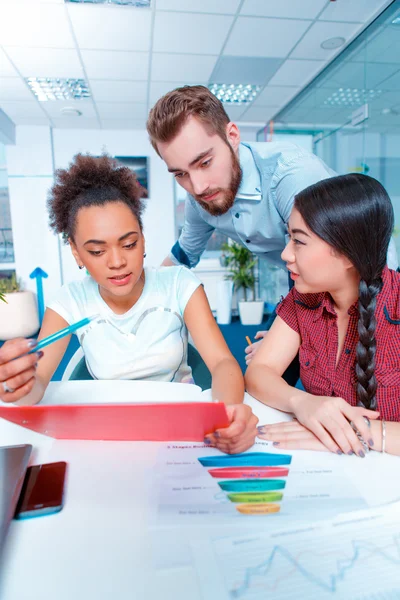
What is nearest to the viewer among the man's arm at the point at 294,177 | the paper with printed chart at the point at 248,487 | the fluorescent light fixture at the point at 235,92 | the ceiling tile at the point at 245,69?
the paper with printed chart at the point at 248,487

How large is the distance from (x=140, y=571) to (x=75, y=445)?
0.36 metres

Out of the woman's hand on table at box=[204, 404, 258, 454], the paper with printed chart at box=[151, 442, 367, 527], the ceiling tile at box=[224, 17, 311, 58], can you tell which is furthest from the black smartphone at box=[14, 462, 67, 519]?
the ceiling tile at box=[224, 17, 311, 58]

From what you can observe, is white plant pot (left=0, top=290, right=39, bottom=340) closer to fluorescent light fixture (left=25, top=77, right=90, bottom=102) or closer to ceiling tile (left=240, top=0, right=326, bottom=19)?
fluorescent light fixture (left=25, top=77, right=90, bottom=102)

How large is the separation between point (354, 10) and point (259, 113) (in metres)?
2.44

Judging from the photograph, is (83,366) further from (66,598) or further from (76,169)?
(66,598)

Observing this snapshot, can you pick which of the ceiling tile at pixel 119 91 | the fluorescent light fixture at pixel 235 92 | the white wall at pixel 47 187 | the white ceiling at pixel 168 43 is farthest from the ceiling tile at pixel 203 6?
the white wall at pixel 47 187

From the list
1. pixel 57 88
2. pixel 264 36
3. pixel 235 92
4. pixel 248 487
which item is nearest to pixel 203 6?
pixel 264 36

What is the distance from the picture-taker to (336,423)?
0.74 m

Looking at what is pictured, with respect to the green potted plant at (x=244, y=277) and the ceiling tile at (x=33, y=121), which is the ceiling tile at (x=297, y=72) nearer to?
the green potted plant at (x=244, y=277)

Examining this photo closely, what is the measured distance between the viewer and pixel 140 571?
445mm

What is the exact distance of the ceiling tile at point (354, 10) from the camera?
294 centimetres

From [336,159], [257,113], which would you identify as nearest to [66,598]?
[336,159]

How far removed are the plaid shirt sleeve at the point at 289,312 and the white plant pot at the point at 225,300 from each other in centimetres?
457

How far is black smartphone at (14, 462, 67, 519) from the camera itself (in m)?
0.55
